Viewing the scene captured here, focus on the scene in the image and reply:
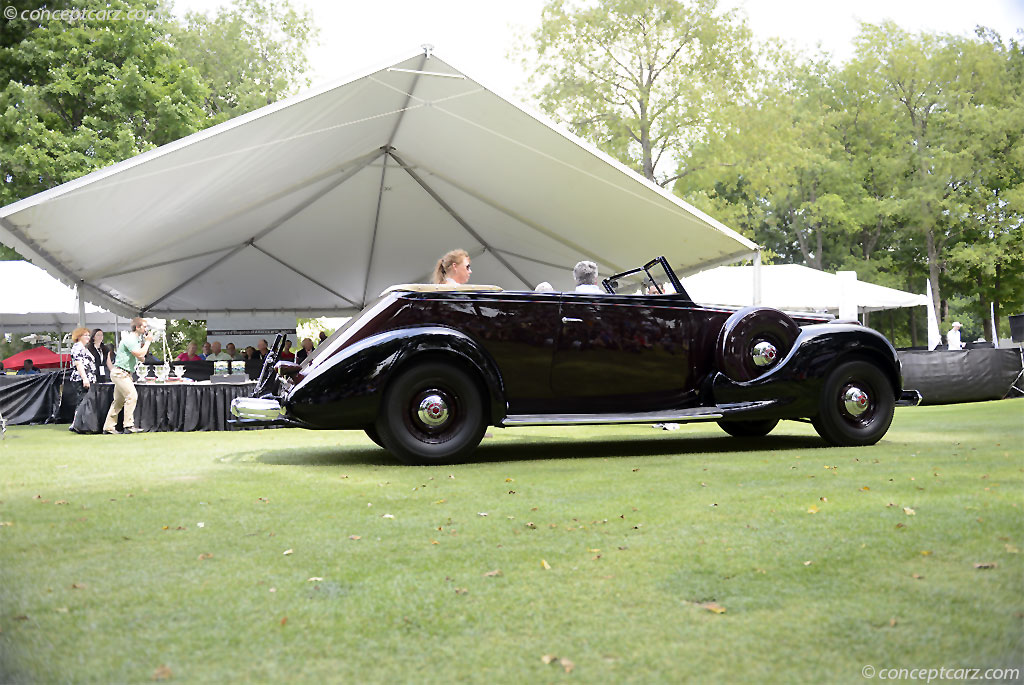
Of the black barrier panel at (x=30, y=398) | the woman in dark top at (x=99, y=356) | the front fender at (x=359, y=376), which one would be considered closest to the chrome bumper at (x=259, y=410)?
the front fender at (x=359, y=376)

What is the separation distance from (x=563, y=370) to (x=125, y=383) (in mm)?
7469

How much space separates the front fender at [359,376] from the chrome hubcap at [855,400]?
3376mm

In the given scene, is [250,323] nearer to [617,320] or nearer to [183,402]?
[183,402]

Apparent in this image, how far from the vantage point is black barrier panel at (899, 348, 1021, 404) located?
15617 mm

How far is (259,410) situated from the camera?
7410 millimetres

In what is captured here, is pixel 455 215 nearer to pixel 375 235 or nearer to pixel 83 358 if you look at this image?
pixel 375 235

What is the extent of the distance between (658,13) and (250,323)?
52.0 ft

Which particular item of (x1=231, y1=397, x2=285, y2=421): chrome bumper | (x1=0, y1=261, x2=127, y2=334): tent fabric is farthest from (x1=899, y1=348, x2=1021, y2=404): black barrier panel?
(x1=0, y1=261, x2=127, y2=334): tent fabric

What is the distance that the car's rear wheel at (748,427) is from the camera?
936cm

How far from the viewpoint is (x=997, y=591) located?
3035 millimetres

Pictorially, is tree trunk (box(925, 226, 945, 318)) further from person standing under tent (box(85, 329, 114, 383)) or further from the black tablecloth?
the black tablecloth

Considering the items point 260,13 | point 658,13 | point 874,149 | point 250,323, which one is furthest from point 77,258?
point 874,149

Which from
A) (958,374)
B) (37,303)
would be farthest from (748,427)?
(37,303)

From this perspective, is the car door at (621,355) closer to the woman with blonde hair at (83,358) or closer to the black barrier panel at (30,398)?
the woman with blonde hair at (83,358)
